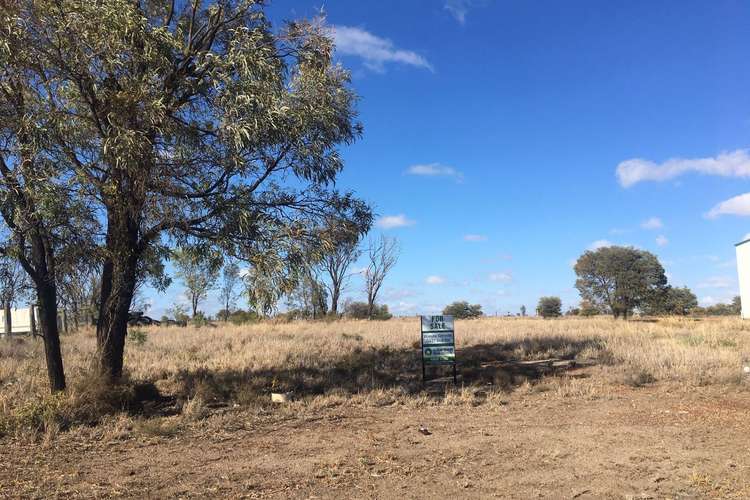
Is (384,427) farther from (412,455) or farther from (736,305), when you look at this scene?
(736,305)

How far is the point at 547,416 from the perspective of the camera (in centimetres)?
1048

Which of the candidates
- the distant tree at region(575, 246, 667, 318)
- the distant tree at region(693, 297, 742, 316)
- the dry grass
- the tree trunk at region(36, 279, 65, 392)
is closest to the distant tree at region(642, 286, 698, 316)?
the distant tree at region(575, 246, 667, 318)

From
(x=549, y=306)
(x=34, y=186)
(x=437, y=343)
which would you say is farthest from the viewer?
(x=549, y=306)

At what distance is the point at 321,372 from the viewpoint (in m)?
15.0

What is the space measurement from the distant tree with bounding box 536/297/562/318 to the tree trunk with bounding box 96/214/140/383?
61.0 m

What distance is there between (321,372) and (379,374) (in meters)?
1.42

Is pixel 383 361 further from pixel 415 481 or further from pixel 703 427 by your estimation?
pixel 415 481

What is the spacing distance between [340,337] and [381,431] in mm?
13933

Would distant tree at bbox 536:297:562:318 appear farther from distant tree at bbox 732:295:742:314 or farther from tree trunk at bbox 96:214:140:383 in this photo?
tree trunk at bbox 96:214:140:383

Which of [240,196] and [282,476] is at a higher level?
[240,196]

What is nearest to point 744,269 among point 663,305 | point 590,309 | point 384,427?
point 663,305

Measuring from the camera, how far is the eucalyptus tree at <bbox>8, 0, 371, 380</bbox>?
983 cm

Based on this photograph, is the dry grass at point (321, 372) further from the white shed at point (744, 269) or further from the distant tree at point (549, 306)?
the distant tree at point (549, 306)

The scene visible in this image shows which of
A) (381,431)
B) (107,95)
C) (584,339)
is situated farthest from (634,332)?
(107,95)
